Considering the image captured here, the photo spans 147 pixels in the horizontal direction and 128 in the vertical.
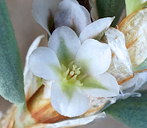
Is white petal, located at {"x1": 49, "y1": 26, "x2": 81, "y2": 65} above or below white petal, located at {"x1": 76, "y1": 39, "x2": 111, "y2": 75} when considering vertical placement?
above

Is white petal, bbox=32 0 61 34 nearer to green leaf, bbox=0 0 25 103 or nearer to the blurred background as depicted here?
green leaf, bbox=0 0 25 103

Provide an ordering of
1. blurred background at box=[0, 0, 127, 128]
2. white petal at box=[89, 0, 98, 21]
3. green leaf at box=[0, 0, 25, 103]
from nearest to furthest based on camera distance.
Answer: green leaf at box=[0, 0, 25, 103]
white petal at box=[89, 0, 98, 21]
blurred background at box=[0, 0, 127, 128]

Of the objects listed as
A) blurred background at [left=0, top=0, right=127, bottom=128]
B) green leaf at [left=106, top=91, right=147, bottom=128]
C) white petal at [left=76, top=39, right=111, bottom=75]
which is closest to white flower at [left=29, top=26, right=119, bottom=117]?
white petal at [left=76, top=39, right=111, bottom=75]

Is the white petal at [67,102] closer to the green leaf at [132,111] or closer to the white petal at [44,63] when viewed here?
the white petal at [44,63]

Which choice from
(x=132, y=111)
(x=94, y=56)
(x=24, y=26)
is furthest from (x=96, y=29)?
(x=24, y=26)

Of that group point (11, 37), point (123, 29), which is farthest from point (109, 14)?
point (11, 37)

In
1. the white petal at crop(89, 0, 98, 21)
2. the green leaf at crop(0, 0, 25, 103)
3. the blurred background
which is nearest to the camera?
the green leaf at crop(0, 0, 25, 103)

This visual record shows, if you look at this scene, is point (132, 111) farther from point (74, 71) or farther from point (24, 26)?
point (24, 26)

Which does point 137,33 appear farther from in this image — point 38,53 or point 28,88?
point 28,88
